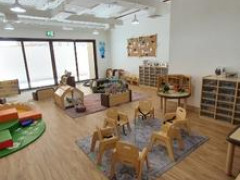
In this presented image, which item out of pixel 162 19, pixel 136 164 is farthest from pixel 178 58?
pixel 136 164

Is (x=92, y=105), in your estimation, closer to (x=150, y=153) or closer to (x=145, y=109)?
(x=145, y=109)

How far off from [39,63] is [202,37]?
7837mm

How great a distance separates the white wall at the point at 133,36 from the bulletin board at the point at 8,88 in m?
5.45

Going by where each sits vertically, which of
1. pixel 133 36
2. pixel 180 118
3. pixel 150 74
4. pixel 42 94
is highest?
pixel 133 36

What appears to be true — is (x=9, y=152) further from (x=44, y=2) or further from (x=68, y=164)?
(x=44, y=2)

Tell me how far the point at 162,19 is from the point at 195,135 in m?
5.33

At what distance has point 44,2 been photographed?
550cm

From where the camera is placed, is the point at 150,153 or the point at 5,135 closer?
the point at 150,153

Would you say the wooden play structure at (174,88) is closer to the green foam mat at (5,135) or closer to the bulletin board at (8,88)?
the green foam mat at (5,135)

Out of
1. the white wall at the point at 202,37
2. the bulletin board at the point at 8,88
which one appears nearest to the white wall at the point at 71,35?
the bulletin board at the point at 8,88

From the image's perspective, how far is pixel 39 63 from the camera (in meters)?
9.00

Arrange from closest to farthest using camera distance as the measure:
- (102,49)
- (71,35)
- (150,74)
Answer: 1. (150,74)
2. (71,35)
3. (102,49)

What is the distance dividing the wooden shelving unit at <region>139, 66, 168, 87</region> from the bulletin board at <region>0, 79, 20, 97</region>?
5.34m

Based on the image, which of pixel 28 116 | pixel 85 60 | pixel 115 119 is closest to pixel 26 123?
pixel 28 116
